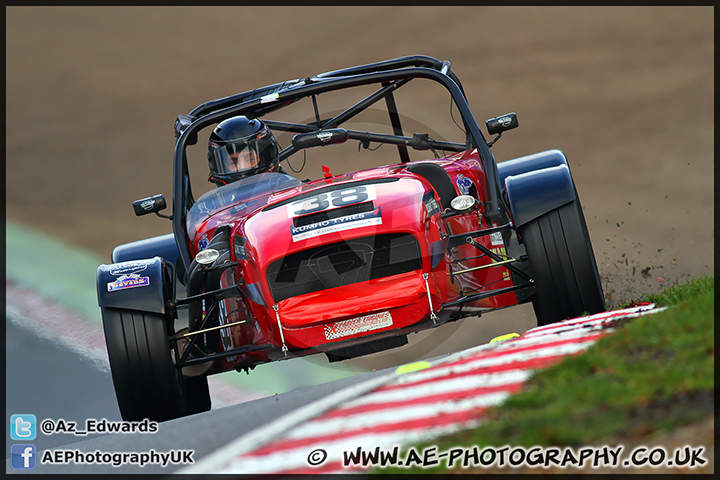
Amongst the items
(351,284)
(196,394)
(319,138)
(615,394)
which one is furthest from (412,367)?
(319,138)

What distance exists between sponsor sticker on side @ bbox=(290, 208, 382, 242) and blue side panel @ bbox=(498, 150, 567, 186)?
2159 millimetres

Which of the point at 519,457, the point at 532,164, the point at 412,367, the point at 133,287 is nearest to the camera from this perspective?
the point at 519,457

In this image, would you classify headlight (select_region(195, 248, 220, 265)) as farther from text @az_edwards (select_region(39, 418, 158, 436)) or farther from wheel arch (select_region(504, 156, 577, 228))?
wheel arch (select_region(504, 156, 577, 228))

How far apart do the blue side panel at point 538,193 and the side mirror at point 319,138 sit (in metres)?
1.67

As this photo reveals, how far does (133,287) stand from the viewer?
505cm

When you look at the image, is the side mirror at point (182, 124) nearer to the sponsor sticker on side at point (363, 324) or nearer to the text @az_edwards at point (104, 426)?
the text @az_edwards at point (104, 426)

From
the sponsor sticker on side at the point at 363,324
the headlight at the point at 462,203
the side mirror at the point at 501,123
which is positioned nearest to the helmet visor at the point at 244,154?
the side mirror at the point at 501,123

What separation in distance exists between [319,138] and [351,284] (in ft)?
Result: 6.28

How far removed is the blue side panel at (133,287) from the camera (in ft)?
16.4

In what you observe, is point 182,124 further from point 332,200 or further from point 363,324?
point 363,324

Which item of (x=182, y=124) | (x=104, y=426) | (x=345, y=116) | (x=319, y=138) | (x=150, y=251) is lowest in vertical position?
(x=104, y=426)

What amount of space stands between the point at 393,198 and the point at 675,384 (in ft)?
8.74

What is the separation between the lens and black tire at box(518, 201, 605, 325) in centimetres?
482

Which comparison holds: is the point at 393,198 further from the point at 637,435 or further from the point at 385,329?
the point at 637,435
